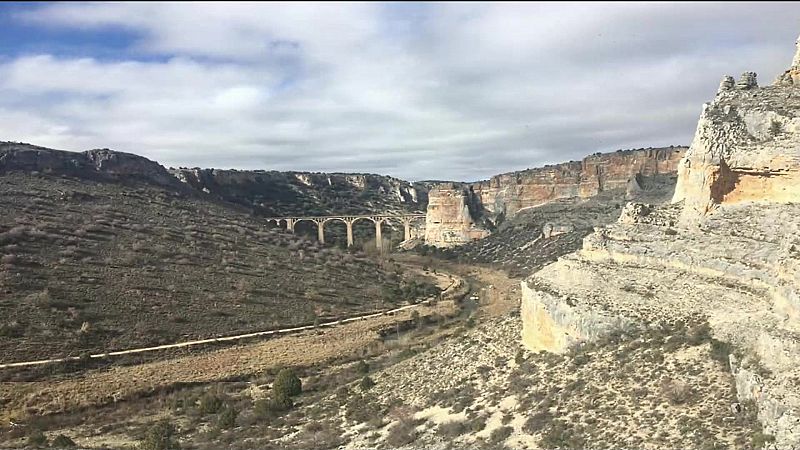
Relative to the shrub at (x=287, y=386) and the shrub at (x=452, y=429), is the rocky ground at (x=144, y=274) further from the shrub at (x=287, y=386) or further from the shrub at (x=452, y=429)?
the shrub at (x=452, y=429)

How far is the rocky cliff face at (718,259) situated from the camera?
11625mm

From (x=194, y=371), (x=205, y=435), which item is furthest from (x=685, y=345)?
(x=194, y=371)

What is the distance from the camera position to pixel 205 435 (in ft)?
62.3

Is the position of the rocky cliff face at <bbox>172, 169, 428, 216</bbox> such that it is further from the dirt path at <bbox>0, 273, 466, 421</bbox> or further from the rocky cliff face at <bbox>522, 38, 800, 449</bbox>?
the rocky cliff face at <bbox>522, 38, 800, 449</bbox>

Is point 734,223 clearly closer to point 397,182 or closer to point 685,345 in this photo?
point 685,345

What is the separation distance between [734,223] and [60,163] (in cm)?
5701

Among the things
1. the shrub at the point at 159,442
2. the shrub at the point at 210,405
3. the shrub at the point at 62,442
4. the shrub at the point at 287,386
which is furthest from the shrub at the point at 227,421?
the shrub at the point at 62,442

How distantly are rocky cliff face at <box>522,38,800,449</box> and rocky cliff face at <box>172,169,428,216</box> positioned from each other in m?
71.2

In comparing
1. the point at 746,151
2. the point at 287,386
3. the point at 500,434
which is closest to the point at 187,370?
the point at 287,386

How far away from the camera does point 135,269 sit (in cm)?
3550

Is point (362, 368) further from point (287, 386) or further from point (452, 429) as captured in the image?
point (452, 429)

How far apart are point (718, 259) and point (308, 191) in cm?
10030

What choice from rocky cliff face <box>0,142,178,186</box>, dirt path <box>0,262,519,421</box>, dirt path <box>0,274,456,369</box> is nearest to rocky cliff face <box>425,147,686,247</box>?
rocky cliff face <box>0,142,178,186</box>

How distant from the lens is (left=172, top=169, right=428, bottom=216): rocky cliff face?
9238cm
